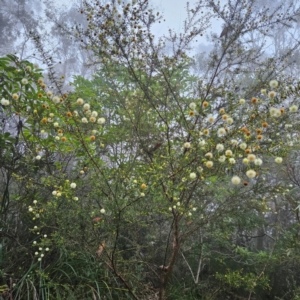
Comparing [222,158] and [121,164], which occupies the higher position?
[121,164]

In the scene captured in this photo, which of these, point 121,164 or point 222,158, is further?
point 121,164

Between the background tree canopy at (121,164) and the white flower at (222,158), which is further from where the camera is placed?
the background tree canopy at (121,164)

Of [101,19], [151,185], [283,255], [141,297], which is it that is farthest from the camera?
[283,255]

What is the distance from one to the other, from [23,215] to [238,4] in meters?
2.35

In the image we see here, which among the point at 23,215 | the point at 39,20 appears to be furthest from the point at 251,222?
the point at 39,20

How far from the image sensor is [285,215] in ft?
14.3

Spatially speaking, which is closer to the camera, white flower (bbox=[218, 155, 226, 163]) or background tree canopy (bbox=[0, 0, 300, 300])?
white flower (bbox=[218, 155, 226, 163])

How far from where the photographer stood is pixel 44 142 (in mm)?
1814

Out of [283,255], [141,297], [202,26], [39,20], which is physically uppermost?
[39,20]

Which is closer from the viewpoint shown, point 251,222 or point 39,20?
point 251,222

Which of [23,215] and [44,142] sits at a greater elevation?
[44,142]

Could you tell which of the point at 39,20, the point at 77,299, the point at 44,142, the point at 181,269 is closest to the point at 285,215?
the point at 181,269

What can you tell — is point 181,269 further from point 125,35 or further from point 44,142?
point 125,35

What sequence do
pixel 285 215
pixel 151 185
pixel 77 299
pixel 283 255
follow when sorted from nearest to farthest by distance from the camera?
pixel 151 185 → pixel 77 299 → pixel 283 255 → pixel 285 215
